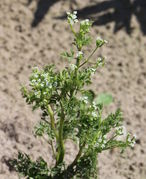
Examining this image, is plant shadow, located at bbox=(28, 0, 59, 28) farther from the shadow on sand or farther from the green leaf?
the green leaf

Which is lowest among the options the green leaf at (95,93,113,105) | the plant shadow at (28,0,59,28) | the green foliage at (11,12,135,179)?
the green foliage at (11,12,135,179)

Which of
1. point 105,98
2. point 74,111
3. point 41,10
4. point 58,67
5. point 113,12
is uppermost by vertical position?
point 113,12

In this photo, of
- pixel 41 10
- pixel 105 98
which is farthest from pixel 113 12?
pixel 105 98

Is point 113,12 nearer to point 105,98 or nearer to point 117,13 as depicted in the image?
point 117,13

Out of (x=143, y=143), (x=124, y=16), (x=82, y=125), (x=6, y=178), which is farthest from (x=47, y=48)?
(x=82, y=125)

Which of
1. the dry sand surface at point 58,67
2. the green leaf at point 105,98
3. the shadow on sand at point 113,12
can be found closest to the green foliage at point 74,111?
the dry sand surface at point 58,67

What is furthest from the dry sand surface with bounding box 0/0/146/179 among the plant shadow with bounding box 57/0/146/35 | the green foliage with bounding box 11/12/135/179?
the green foliage with bounding box 11/12/135/179

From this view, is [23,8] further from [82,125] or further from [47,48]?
[82,125]

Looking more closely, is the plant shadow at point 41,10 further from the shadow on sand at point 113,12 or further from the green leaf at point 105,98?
the green leaf at point 105,98
